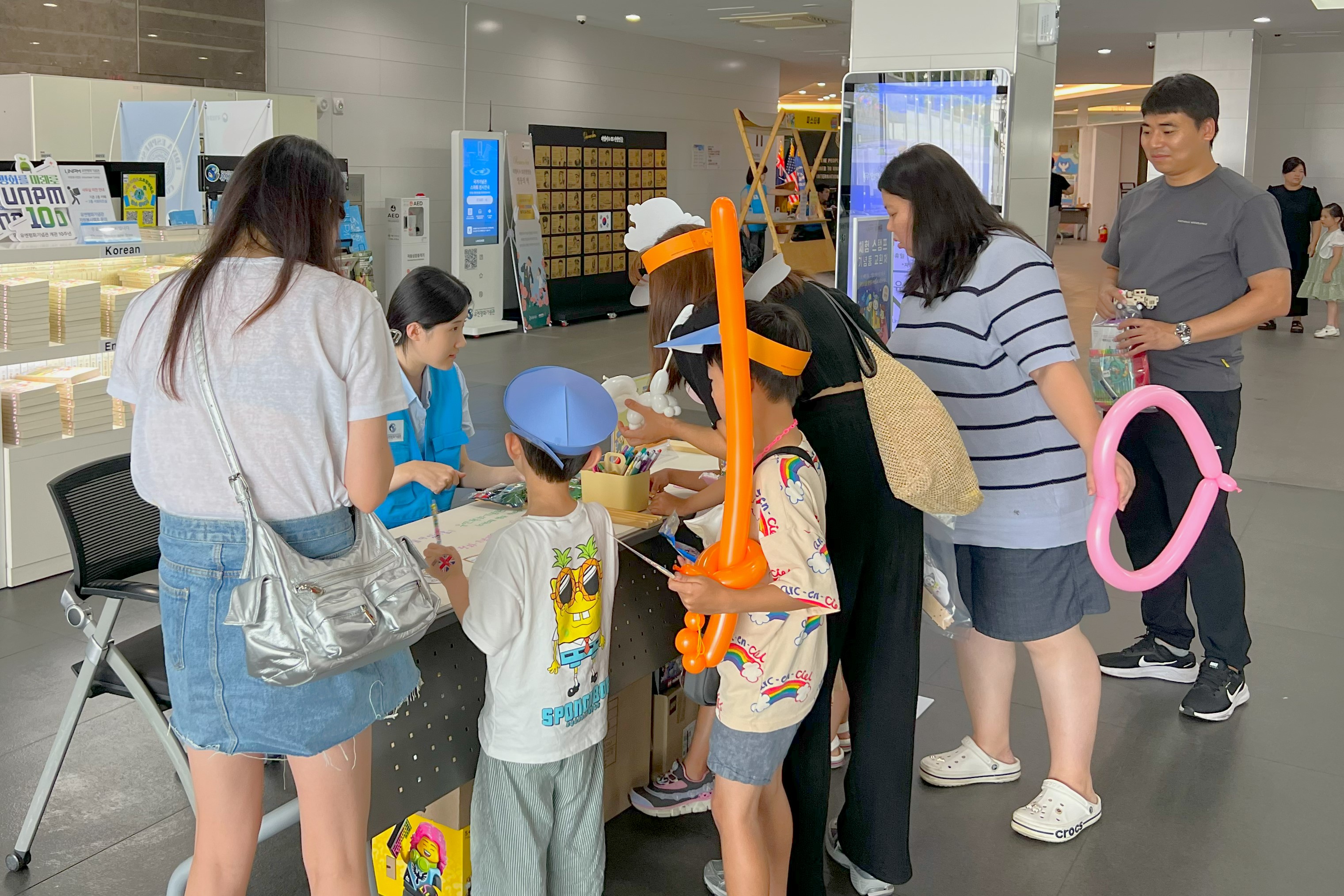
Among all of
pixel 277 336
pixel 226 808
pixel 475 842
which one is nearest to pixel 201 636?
pixel 226 808

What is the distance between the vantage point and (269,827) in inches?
86.2

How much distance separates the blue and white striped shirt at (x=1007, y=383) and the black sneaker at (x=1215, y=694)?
1193 millimetres

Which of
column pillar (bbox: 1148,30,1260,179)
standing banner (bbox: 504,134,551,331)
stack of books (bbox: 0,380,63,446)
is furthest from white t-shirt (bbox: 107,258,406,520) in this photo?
column pillar (bbox: 1148,30,1260,179)

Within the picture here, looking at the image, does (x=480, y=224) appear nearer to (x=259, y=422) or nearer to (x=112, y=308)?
(x=112, y=308)

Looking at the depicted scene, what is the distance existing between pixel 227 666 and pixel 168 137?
267 inches

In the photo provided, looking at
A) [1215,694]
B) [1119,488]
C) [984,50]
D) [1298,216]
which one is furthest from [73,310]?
[1298,216]

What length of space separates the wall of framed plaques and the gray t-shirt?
9.32 m

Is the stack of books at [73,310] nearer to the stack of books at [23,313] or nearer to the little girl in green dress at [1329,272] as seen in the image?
the stack of books at [23,313]

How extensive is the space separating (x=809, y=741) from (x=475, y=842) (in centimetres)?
70

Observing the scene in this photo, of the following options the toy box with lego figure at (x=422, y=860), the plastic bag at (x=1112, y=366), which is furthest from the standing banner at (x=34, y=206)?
the plastic bag at (x=1112, y=366)

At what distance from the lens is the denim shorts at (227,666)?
171 cm

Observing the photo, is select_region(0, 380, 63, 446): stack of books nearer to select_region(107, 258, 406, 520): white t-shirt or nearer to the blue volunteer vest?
the blue volunteer vest

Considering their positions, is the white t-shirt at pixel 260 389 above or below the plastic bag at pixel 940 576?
above

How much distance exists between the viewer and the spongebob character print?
6.99 feet
